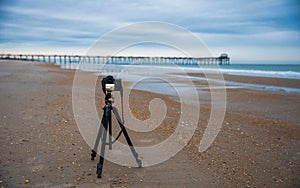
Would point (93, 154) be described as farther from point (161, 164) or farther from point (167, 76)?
point (167, 76)

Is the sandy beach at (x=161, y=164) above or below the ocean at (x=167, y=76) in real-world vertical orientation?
below

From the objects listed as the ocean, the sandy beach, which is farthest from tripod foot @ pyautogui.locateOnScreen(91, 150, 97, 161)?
the ocean

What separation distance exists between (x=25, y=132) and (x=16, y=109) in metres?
2.61

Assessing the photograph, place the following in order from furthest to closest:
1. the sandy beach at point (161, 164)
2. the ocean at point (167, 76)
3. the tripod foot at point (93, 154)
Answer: the ocean at point (167, 76), the tripod foot at point (93, 154), the sandy beach at point (161, 164)

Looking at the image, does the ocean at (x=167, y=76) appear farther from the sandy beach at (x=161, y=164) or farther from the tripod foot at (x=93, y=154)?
the tripod foot at (x=93, y=154)

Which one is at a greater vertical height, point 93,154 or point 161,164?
point 93,154

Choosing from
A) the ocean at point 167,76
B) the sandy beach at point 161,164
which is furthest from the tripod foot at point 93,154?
the ocean at point 167,76

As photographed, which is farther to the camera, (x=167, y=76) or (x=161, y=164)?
(x=167, y=76)

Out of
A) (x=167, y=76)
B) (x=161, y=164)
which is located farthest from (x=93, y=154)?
(x=167, y=76)

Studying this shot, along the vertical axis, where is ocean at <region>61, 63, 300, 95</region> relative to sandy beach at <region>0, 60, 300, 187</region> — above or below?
above

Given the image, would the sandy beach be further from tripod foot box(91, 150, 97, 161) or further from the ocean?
the ocean

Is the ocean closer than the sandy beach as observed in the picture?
No

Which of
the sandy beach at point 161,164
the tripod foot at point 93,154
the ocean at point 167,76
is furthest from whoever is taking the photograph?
the ocean at point 167,76

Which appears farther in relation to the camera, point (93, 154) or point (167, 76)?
point (167, 76)
